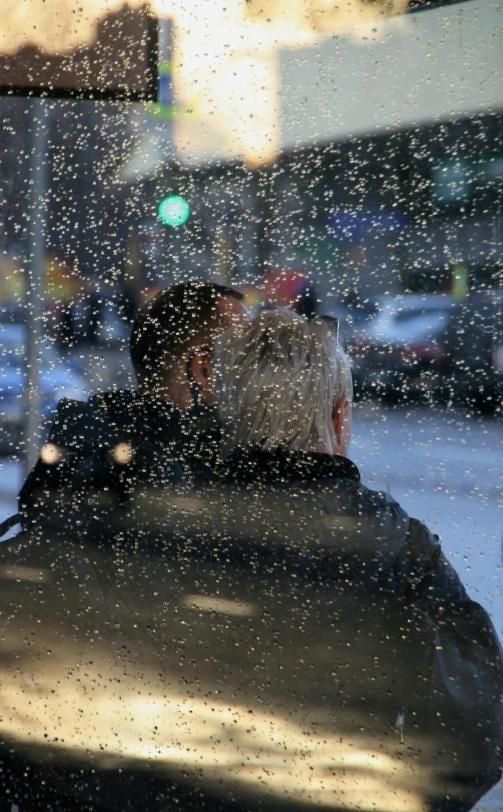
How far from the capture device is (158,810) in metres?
1.17

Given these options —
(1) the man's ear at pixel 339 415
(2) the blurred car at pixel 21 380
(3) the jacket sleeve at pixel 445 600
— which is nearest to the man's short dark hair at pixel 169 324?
(2) the blurred car at pixel 21 380

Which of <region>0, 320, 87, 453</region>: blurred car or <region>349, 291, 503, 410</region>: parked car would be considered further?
<region>0, 320, 87, 453</region>: blurred car

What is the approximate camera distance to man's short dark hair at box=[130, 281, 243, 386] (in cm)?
110

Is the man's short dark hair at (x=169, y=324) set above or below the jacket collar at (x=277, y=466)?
above

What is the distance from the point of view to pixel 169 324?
3.66 feet

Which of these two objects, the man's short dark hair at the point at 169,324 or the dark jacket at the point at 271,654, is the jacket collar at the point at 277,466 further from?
the man's short dark hair at the point at 169,324

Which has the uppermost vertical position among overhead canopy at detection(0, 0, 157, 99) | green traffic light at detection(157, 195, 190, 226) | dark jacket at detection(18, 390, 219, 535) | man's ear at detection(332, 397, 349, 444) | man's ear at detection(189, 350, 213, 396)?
overhead canopy at detection(0, 0, 157, 99)

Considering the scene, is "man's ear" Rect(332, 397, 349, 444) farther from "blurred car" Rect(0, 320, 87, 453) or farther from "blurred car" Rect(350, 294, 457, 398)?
"blurred car" Rect(0, 320, 87, 453)

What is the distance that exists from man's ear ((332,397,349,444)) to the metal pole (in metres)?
0.46

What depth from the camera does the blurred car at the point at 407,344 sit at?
1030 mm

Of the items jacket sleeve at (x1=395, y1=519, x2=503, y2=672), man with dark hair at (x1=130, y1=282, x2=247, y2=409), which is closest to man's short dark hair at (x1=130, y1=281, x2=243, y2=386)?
man with dark hair at (x1=130, y1=282, x2=247, y2=409)

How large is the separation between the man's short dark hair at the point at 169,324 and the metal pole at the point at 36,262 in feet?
0.53

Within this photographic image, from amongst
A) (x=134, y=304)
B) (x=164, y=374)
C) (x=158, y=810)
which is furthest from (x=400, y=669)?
(x=134, y=304)

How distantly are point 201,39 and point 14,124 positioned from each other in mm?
321
